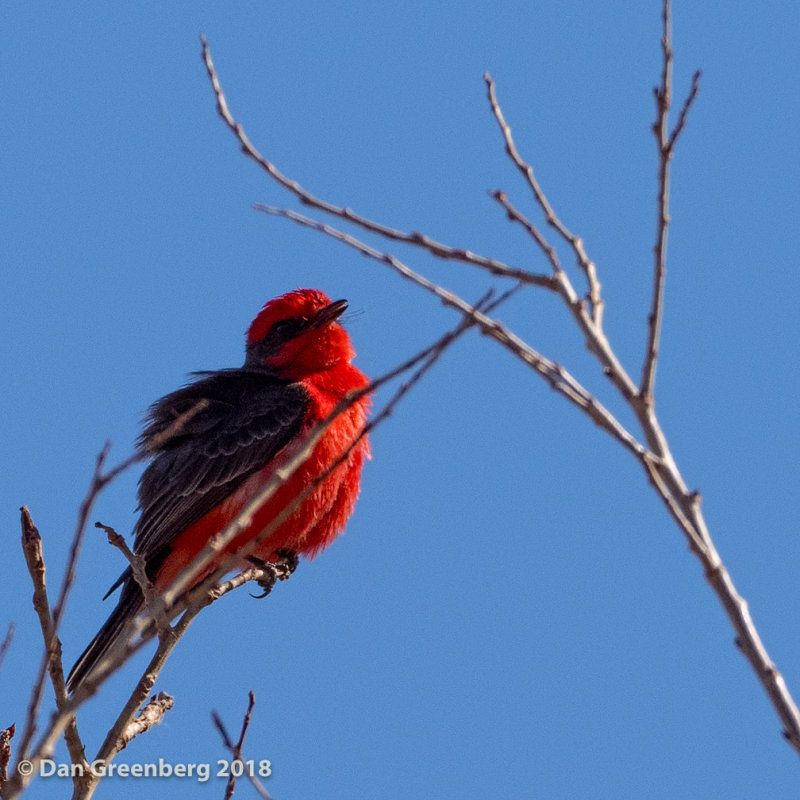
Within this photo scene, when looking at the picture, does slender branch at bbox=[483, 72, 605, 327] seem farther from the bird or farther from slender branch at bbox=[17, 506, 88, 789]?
the bird

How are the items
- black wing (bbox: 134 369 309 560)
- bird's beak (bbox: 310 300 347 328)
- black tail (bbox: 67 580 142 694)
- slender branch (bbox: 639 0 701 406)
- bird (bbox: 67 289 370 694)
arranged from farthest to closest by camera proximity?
bird's beak (bbox: 310 300 347 328)
black wing (bbox: 134 369 309 560)
bird (bbox: 67 289 370 694)
black tail (bbox: 67 580 142 694)
slender branch (bbox: 639 0 701 406)

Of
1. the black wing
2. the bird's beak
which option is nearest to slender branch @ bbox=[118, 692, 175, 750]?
the black wing

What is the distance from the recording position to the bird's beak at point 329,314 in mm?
8461

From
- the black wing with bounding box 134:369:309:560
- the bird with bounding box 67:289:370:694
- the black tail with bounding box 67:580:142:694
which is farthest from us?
the black wing with bounding box 134:369:309:560

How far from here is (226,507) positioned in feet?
24.2

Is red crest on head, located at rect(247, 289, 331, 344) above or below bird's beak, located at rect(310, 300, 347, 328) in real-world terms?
above

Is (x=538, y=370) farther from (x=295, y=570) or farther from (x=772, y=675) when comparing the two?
(x=295, y=570)

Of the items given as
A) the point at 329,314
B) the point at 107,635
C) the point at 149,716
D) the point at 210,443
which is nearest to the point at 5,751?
the point at 149,716

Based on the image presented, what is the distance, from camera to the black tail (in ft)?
21.9

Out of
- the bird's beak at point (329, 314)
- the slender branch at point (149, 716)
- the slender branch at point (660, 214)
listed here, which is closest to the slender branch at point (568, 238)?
the slender branch at point (660, 214)

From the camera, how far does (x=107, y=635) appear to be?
6887 millimetres

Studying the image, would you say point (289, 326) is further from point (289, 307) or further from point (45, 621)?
point (45, 621)

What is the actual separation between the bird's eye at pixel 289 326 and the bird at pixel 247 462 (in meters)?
0.14

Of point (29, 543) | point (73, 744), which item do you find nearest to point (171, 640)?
point (73, 744)
